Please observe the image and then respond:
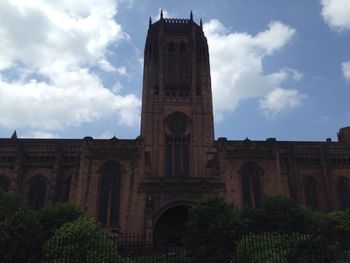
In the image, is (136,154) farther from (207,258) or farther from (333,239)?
(333,239)

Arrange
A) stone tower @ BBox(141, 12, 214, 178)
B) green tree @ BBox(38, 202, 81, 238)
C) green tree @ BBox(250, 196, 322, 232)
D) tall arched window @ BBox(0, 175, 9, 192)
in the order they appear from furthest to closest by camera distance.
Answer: stone tower @ BBox(141, 12, 214, 178), tall arched window @ BBox(0, 175, 9, 192), green tree @ BBox(250, 196, 322, 232), green tree @ BBox(38, 202, 81, 238)

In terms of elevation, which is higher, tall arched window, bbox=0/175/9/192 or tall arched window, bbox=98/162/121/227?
tall arched window, bbox=0/175/9/192

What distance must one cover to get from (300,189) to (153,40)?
26.4 metres

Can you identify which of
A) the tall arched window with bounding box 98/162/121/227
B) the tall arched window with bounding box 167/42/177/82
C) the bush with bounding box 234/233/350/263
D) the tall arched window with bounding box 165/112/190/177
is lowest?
the bush with bounding box 234/233/350/263

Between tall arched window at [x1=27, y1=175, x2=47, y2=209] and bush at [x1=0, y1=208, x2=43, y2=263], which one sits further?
tall arched window at [x1=27, y1=175, x2=47, y2=209]

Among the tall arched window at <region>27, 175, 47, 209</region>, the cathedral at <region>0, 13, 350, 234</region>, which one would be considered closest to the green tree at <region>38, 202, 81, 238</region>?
the cathedral at <region>0, 13, 350, 234</region>

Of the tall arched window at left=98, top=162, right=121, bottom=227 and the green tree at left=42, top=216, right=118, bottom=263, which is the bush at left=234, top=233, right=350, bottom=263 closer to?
the green tree at left=42, top=216, right=118, bottom=263

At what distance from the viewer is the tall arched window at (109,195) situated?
3359 centimetres

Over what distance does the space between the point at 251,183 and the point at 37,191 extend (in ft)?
77.7

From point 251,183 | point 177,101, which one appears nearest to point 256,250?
point 251,183

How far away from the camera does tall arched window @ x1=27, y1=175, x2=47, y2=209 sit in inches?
1561

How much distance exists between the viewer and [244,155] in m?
36.5

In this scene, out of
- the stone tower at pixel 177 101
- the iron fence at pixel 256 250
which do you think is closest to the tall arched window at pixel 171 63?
the stone tower at pixel 177 101

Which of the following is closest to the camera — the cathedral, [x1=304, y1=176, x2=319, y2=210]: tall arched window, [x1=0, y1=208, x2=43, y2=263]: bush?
[x1=0, y1=208, x2=43, y2=263]: bush
